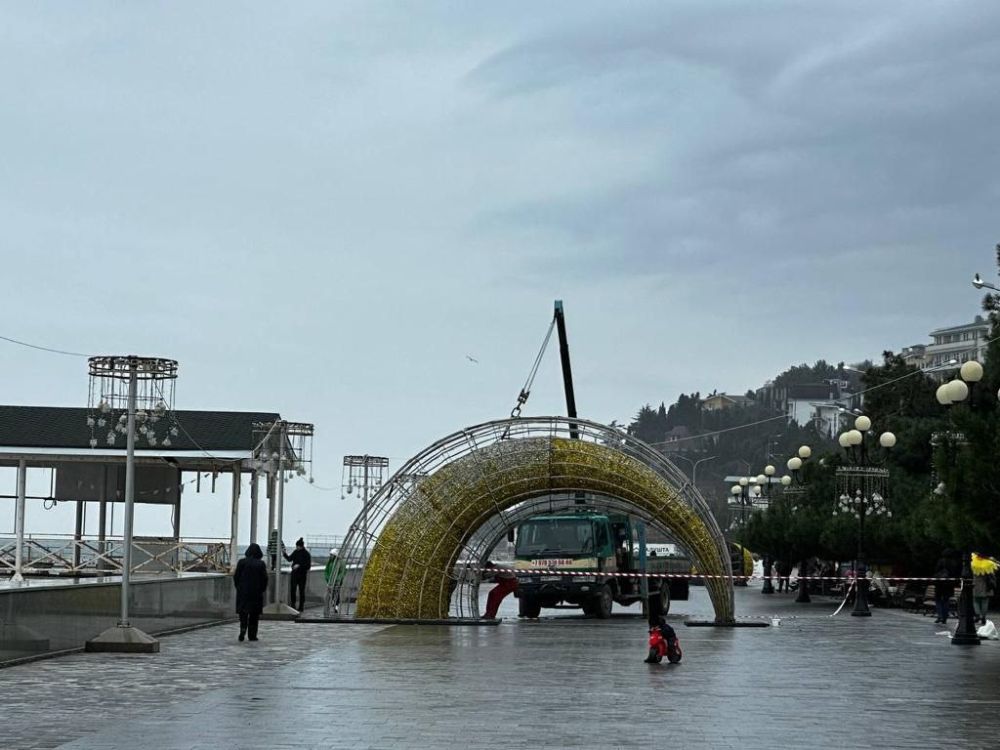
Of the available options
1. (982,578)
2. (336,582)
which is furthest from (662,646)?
(336,582)

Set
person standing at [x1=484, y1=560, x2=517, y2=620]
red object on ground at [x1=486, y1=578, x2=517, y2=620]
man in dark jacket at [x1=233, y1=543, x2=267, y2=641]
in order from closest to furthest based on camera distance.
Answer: man in dark jacket at [x1=233, y1=543, x2=267, y2=641] < red object on ground at [x1=486, y1=578, x2=517, y2=620] < person standing at [x1=484, y1=560, x2=517, y2=620]

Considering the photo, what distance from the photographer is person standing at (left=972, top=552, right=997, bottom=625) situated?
3038cm

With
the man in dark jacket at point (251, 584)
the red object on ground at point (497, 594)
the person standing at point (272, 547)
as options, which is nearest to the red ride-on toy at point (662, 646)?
the man in dark jacket at point (251, 584)

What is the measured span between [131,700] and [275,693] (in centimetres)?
169

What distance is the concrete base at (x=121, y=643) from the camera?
2416 centimetres

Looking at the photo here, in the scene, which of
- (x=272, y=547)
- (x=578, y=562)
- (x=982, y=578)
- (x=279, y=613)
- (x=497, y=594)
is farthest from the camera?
(x=272, y=547)

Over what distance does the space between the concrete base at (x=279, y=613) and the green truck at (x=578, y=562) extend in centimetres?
595

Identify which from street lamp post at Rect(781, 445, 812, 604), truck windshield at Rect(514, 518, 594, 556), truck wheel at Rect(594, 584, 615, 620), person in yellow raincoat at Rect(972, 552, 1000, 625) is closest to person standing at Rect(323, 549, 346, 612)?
truck windshield at Rect(514, 518, 594, 556)

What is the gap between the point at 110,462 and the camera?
41344 mm

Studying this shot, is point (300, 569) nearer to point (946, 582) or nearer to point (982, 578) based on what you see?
point (946, 582)

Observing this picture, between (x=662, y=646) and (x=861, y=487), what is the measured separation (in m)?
20.4

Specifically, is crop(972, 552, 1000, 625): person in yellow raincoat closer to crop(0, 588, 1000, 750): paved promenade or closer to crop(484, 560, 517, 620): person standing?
crop(0, 588, 1000, 750): paved promenade

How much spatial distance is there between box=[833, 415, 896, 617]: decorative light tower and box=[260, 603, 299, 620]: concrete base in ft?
46.4

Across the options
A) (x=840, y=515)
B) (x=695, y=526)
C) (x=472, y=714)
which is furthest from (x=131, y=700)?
(x=840, y=515)
